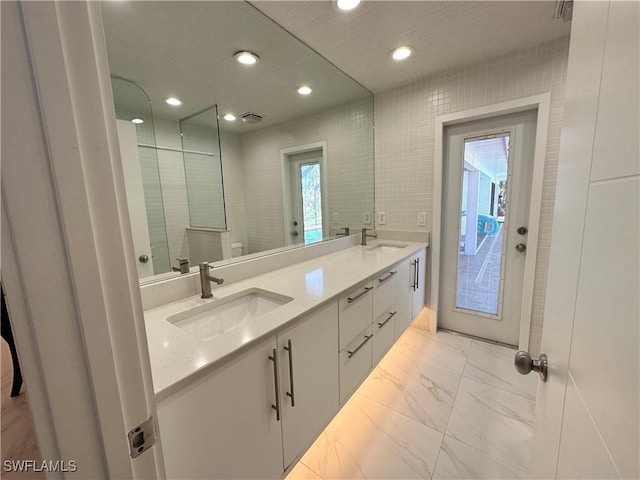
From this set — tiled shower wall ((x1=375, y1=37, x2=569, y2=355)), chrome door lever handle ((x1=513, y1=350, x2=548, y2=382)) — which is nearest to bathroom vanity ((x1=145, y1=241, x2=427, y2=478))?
chrome door lever handle ((x1=513, y1=350, x2=548, y2=382))

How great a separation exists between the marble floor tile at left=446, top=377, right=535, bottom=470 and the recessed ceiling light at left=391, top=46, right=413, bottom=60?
7.95ft

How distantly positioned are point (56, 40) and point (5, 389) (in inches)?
25.9

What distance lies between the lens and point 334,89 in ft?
7.51

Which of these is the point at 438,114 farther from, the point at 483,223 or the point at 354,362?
the point at 354,362

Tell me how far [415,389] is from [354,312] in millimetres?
922

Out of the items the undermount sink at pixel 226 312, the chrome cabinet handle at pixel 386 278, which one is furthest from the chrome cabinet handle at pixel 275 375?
the chrome cabinet handle at pixel 386 278

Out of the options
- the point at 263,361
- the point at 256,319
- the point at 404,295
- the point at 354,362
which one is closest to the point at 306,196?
the point at 404,295

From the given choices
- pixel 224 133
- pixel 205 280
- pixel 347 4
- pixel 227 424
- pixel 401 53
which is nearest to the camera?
pixel 227 424

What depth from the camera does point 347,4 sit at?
1.42 metres

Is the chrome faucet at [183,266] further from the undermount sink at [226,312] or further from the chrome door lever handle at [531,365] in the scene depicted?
the chrome door lever handle at [531,365]

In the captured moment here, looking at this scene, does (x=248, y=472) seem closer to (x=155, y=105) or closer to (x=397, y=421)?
(x=397, y=421)

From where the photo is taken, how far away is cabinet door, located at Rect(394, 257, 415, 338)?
1.98 m

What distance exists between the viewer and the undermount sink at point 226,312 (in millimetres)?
1149

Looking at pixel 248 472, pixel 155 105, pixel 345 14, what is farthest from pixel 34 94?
pixel 345 14
